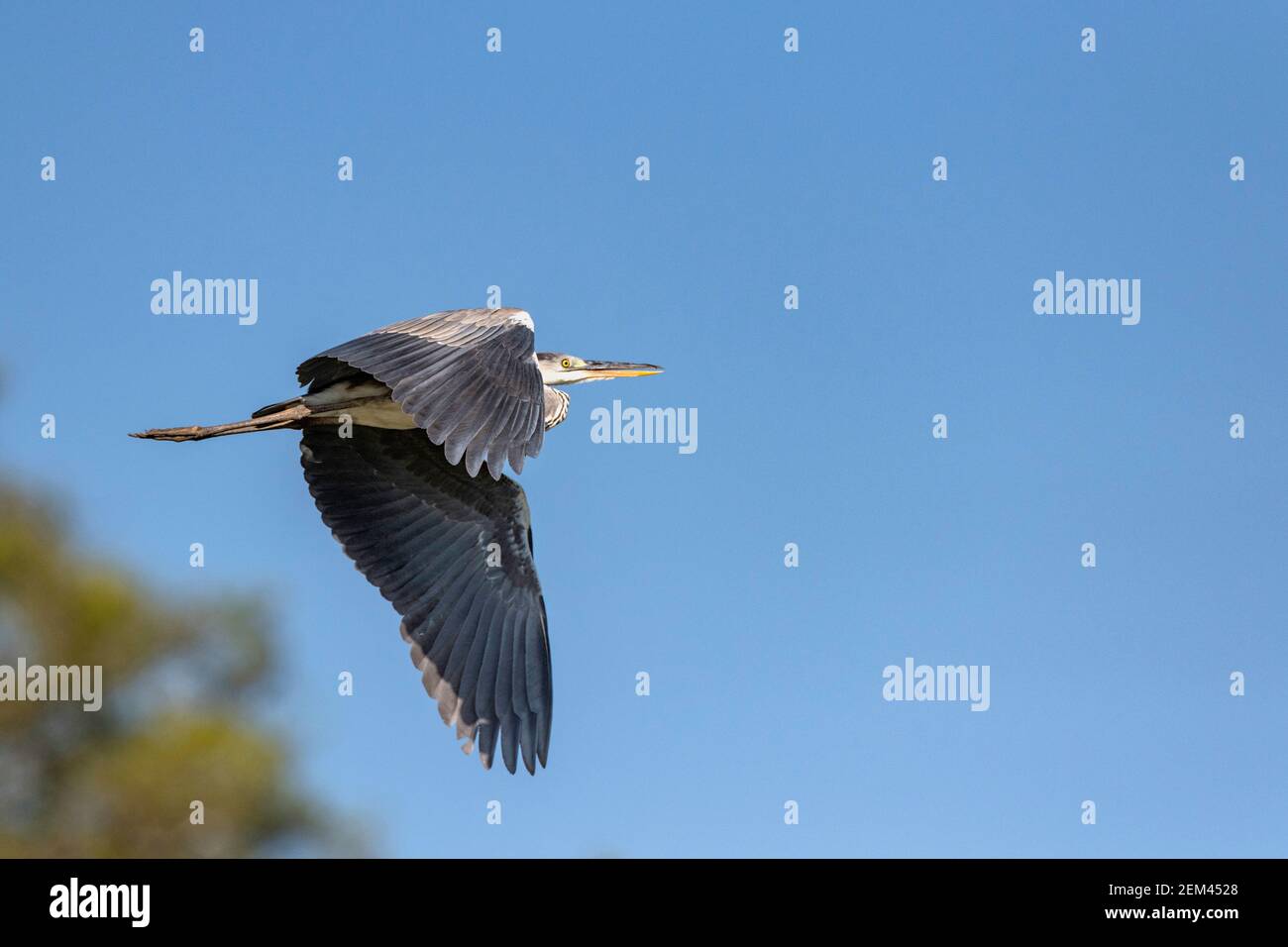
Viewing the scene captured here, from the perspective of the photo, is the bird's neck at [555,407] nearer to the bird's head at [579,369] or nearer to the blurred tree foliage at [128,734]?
the bird's head at [579,369]

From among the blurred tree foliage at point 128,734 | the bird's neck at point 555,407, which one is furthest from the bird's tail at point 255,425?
the blurred tree foliage at point 128,734

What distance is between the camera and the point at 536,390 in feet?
21.8

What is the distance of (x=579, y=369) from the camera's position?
9367 mm

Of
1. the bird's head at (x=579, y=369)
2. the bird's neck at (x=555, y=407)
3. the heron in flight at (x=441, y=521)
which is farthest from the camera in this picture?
the bird's head at (x=579, y=369)

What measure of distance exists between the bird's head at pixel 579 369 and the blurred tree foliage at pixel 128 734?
650cm

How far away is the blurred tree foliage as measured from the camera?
13.9 m

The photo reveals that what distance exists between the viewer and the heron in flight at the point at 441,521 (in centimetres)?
713

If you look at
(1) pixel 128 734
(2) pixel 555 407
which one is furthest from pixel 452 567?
(1) pixel 128 734

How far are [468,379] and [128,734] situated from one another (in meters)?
9.48

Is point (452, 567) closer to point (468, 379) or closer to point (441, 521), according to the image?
point (441, 521)

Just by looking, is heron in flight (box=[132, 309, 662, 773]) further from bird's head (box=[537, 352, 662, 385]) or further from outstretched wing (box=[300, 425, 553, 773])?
bird's head (box=[537, 352, 662, 385])
